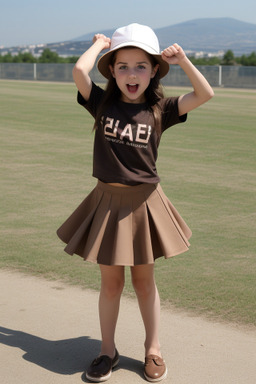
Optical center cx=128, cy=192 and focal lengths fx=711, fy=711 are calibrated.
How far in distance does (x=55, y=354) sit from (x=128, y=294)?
44.7 inches

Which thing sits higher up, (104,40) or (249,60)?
(104,40)

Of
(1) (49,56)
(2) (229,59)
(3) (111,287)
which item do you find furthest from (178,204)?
(1) (49,56)

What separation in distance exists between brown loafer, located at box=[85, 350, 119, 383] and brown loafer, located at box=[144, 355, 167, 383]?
19 cm

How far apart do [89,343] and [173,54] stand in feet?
5.61

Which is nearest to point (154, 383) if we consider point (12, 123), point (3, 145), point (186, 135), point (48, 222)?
point (48, 222)

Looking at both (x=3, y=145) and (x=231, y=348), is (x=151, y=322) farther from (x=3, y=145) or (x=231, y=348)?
(x=3, y=145)

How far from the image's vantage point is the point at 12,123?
16.9 metres

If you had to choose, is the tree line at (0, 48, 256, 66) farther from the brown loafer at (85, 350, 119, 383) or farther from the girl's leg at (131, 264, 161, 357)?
the brown loafer at (85, 350, 119, 383)

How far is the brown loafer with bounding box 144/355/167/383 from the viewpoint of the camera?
3.60m

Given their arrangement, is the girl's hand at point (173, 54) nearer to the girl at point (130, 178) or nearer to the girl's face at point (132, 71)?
the girl at point (130, 178)

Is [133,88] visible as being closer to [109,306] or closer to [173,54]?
[173,54]

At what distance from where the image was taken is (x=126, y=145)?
360cm

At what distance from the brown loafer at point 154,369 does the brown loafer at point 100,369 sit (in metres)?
0.19

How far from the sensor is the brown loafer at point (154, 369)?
3600mm
